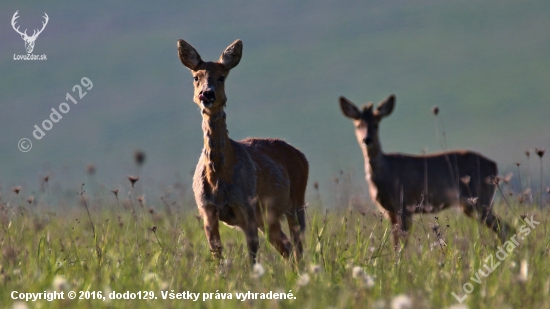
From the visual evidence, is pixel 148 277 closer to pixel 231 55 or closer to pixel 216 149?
pixel 216 149

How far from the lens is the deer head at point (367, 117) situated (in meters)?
12.2

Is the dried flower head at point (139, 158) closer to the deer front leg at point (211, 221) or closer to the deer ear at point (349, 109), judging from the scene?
the deer front leg at point (211, 221)

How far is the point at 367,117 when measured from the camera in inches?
487

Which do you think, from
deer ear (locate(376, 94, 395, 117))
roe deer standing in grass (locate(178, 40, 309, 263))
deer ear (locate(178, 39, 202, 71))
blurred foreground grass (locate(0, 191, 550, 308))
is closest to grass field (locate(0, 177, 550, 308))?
blurred foreground grass (locate(0, 191, 550, 308))

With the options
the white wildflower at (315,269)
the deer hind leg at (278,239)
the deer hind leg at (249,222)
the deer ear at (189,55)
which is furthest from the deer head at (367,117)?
the white wildflower at (315,269)

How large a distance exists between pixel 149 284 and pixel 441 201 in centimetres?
785

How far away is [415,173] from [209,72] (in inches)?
237

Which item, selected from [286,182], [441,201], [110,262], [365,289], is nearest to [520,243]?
[365,289]

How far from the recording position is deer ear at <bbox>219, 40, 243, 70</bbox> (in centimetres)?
746

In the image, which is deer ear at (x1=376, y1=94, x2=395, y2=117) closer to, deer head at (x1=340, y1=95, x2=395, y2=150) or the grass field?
deer head at (x1=340, y1=95, x2=395, y2=150)

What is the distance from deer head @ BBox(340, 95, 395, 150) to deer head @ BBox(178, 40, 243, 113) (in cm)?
489

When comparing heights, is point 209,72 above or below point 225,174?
above

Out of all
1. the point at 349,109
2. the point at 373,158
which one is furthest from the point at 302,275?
the point at 349,109

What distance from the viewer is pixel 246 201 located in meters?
6.81
